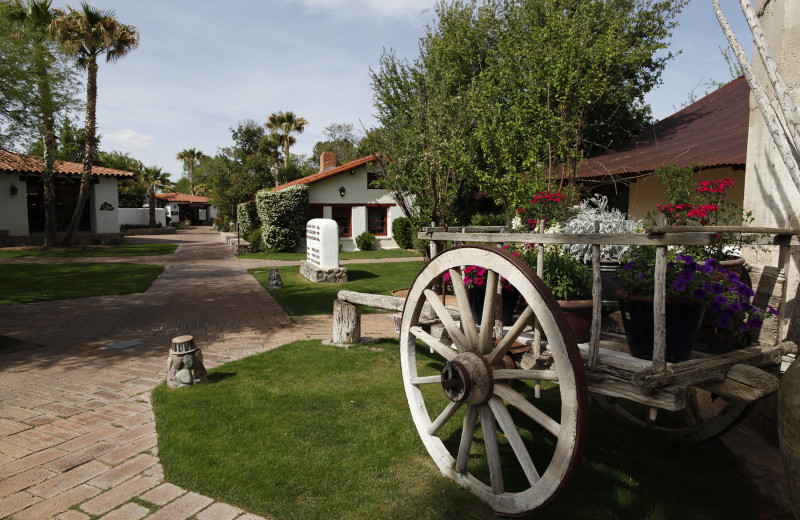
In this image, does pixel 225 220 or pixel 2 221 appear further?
pixel 225 220

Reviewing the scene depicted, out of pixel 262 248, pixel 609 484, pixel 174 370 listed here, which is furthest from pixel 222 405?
pixel 262 248

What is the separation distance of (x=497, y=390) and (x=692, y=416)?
6.71 ft

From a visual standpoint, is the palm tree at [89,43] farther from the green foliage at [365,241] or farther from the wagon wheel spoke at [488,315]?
the wagon wheel spoke at [488,315]

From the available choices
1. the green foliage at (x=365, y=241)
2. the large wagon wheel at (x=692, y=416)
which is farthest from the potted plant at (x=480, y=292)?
the green foliage at (x=365, y=241)

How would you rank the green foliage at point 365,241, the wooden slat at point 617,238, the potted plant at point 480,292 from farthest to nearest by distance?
the green foliage at point 365,241 → the potted plant at point 480,292 → the wooden slat at point 617,238

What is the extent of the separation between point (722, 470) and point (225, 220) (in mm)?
36736

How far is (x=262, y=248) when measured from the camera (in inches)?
799

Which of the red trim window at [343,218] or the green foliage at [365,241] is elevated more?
the red trim window at [343,218]

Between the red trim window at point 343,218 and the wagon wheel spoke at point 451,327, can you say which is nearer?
the wagon wheel spoke at point 451,327

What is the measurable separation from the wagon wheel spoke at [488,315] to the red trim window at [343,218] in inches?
768

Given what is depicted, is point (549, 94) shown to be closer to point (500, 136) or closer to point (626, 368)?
point (500, 136)

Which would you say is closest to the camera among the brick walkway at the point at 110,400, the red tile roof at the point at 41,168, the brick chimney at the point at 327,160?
the brick walkway at the point at 110,400

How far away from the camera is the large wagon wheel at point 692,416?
307 centimetres

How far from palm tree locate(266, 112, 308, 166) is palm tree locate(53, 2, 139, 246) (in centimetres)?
1776
